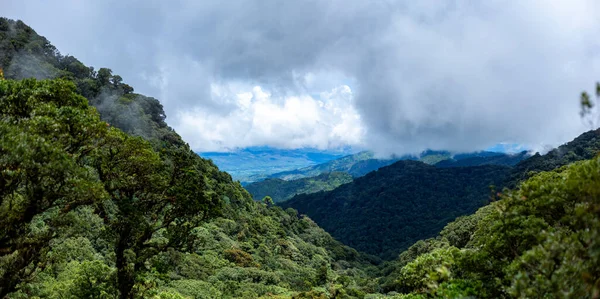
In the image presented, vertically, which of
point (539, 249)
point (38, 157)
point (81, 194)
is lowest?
point (539, 249)

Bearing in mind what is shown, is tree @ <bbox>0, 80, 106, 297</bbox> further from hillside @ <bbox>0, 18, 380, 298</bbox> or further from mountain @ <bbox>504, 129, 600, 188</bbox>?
mountain @ <bbox>504, 129, 600, 188</bbox>

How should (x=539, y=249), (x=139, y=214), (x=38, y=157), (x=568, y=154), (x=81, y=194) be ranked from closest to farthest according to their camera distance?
(x=539, y=249), (x=38, y=157), (x=81, y=194), (x=139, y=214), (x=568, y=154)

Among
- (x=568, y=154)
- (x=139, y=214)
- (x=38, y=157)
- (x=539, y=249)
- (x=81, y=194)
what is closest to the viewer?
(x=539, y=249)

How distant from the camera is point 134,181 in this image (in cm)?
1362

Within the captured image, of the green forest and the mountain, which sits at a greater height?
the mountain

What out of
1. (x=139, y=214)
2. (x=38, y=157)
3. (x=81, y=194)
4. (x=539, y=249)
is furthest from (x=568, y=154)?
(x=38, y=157)

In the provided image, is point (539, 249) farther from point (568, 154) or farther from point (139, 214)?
point (568, 154)

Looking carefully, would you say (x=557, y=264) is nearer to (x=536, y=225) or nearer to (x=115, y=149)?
(x=536, y=225)

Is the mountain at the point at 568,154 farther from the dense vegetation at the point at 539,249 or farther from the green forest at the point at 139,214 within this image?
the green forest at the point at 139,214

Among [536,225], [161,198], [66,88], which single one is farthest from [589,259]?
[66,88]

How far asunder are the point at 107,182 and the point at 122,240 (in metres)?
2.46

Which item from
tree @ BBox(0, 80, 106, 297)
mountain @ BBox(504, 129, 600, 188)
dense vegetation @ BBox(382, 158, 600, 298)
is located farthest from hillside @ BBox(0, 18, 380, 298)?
mountain @ BBox(504, 129, 600, 188)

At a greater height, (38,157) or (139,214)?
(38,157)

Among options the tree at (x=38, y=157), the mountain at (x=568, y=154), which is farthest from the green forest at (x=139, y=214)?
the mountain at (x=568, y=154)
